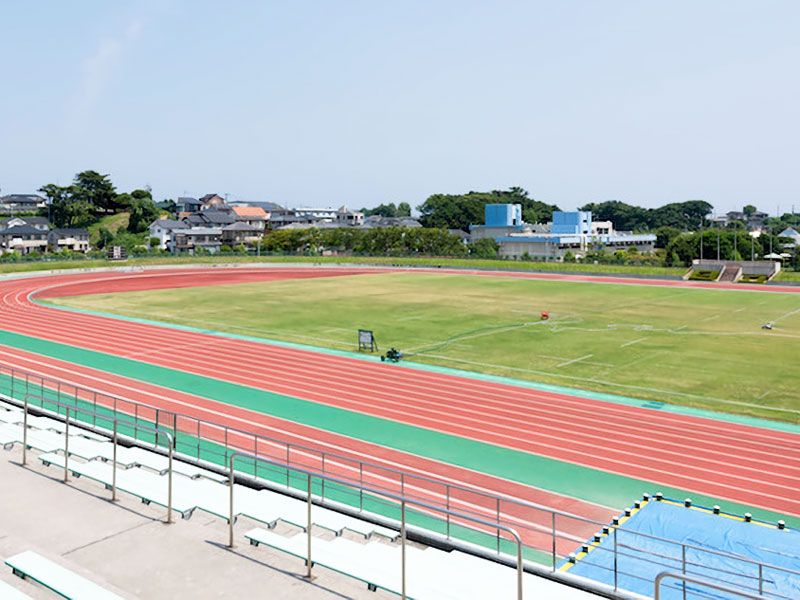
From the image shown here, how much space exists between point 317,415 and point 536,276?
198ft

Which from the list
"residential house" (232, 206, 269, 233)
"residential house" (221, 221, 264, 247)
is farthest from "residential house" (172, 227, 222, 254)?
"residential house" (232, 206, 269, 233)

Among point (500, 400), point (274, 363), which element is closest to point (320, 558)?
point (500, 400)

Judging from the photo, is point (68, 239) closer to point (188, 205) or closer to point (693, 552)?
point (188, 205)

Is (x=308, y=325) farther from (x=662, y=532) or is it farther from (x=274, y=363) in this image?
(x=662, y=532)

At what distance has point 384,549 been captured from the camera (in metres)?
9.48

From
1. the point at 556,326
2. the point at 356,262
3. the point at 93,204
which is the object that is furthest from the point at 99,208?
the point at 556,326

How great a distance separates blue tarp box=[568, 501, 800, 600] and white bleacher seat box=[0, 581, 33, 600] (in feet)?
25.4

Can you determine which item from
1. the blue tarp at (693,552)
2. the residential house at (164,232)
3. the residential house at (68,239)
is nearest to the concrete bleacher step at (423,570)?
the blue tarp at (693,552)

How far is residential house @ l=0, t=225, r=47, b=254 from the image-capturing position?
11944 centimetres

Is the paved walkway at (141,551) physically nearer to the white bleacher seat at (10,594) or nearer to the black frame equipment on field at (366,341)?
the white bleacher seat at (10,594)

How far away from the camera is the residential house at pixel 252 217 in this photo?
15152 cm

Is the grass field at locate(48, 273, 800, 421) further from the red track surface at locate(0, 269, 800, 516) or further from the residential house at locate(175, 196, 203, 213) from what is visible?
the residential house at locate(175, 196, 203, 213)

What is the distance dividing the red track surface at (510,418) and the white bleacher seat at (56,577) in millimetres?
9672

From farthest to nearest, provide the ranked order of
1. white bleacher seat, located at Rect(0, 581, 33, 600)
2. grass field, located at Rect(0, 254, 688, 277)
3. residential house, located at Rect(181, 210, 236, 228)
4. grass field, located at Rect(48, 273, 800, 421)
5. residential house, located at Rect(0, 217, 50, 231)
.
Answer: residential house, located at Rect(181, 210, 236, 228), residential house, located at Rect(0, 217, 50, 231), grass field, located at Rect(0, 254, 688, 277), grass field, located at Rect(48, 273, 800, 421), white bleacher seat, located at Rect(0, 581, 33, 600)
